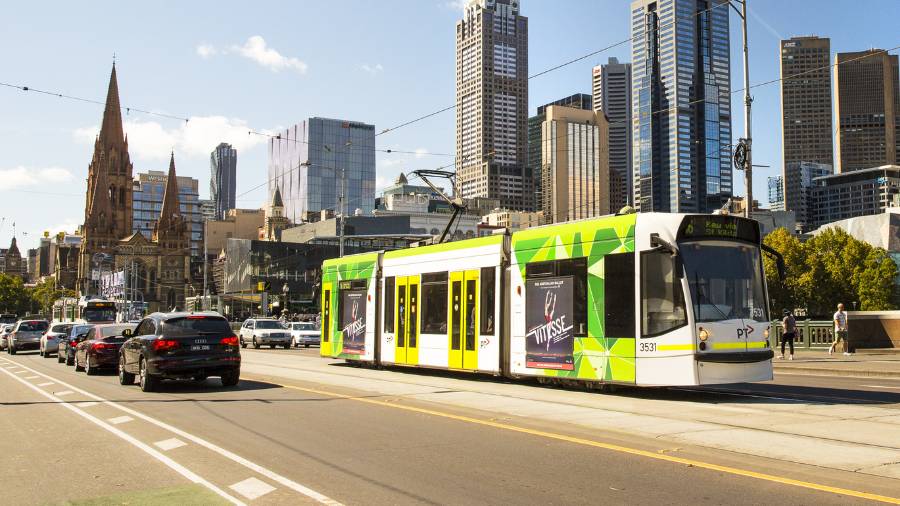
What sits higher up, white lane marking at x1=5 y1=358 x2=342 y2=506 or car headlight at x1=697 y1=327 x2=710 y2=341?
car headlight at x1=697 y1=327 x2=710 y2=341

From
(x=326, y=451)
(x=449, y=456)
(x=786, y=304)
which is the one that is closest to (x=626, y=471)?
(x=449, y=456)

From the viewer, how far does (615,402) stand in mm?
13961

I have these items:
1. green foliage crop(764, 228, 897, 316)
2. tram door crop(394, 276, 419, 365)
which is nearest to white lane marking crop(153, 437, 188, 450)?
tram door crop(394, 276, 419, 365)

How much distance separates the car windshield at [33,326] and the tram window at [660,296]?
36.2 m

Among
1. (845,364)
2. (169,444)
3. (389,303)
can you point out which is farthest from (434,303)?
(845,364)

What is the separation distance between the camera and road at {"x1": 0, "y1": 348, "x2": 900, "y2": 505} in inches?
283

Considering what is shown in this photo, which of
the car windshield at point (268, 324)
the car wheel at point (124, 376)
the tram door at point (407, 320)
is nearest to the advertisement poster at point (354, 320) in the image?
the tram door at point (407, 320)

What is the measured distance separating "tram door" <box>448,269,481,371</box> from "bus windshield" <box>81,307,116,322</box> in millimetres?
44266

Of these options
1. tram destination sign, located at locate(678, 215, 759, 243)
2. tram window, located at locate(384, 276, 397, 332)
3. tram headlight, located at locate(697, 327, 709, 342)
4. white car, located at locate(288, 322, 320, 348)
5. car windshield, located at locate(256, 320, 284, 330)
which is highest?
tram destination sign, located at locate(678, 215, 759, 243)

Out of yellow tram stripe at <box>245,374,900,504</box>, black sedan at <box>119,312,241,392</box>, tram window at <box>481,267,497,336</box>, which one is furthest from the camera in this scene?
tram window at <box>481,267,497,336</box>

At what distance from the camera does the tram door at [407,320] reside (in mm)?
20734

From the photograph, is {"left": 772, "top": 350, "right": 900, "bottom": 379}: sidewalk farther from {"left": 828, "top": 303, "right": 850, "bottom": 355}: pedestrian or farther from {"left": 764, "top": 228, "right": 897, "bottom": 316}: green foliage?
{"left": 764, "top": 228, "right": 897, "bottom": 316}: green foliage

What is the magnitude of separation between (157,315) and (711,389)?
464 inches

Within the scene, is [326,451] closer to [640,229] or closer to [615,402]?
[615,402]
